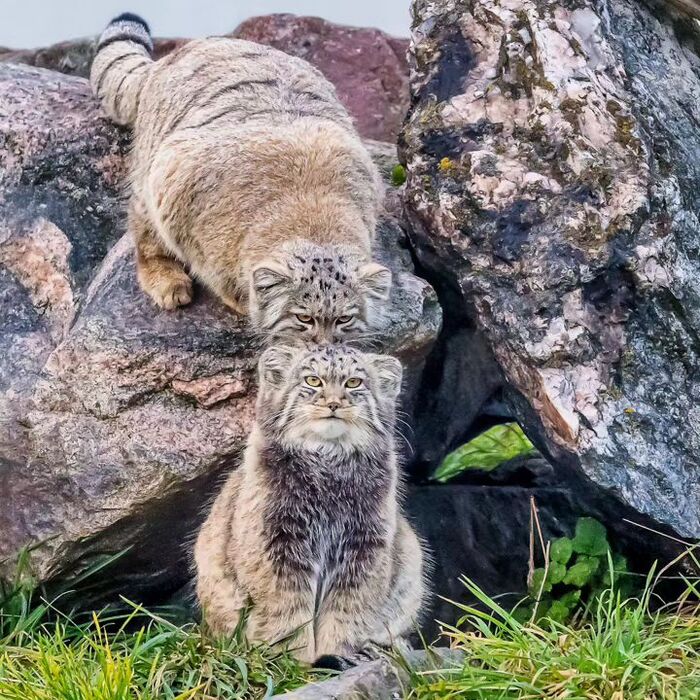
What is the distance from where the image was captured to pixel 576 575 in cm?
500

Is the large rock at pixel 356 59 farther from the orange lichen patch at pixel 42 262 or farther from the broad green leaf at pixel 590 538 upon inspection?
the broad green leaf at pixel 590 538

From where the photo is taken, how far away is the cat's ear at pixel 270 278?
16.3 ft

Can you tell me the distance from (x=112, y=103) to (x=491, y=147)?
8.08 ft

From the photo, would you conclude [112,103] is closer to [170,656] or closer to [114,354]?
[114,354]

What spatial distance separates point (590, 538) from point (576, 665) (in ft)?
3.90

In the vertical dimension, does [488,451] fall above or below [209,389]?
below

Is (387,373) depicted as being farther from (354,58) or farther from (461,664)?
(354,58)

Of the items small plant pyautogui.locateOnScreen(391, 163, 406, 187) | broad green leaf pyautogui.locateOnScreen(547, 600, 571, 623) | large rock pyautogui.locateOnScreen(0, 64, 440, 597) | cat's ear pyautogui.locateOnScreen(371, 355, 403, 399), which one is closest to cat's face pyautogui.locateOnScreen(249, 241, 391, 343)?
large rock pyautogui.locateOnScreen(0, 64, 440, 597)

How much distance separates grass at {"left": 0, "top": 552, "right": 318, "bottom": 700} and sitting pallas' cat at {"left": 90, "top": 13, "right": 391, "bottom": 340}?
133cm

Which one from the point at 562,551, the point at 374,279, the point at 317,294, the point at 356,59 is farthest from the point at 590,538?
the point at 356,59

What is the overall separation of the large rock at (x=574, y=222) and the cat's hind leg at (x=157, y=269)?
1139 millimetres

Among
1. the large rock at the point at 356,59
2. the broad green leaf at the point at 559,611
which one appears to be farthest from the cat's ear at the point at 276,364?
the large rock at the point at 356,59

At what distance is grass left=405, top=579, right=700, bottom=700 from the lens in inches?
152

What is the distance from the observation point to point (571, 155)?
17.0 ft
